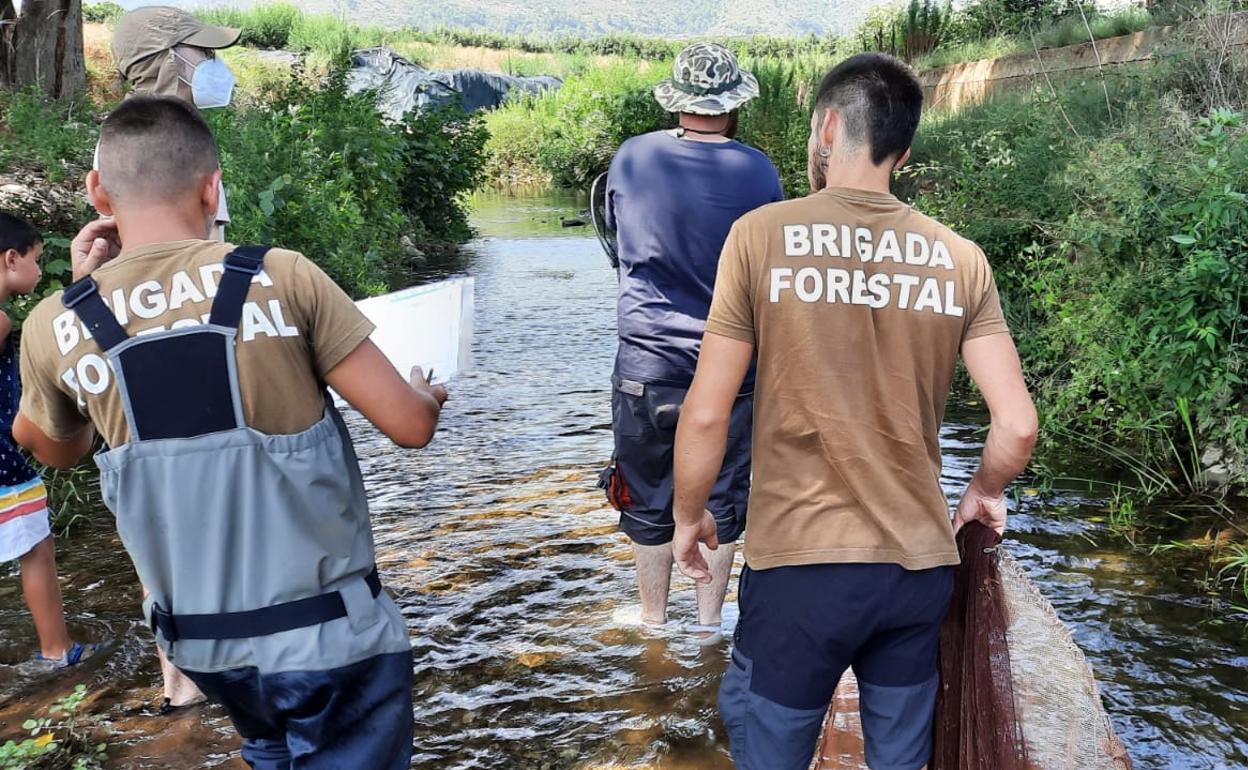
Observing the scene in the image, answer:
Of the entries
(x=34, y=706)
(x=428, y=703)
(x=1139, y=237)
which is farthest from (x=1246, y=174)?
(x=34, y=706)

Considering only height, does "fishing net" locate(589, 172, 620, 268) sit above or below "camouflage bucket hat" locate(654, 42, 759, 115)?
below

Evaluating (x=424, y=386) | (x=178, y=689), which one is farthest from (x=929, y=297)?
(x=178, y=689)

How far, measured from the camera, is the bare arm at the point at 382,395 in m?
2.12

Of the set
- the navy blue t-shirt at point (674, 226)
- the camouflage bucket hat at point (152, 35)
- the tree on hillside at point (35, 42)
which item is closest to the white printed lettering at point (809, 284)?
the navy blue t-shirt at point (674, 226)

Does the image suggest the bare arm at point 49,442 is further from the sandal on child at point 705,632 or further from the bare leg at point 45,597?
the sandal on child at point 705,632

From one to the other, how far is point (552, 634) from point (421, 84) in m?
23.4

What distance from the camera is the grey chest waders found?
6.46 feet

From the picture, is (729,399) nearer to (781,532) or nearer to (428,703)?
(781,532)

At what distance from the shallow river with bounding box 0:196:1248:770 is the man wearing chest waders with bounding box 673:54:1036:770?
51.4 inches

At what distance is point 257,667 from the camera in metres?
2.06

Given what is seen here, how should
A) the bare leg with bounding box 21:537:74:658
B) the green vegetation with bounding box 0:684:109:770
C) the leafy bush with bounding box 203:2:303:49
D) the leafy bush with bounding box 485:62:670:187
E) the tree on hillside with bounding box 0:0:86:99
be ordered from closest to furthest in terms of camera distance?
the green vegetation with bounding box 0:684:109:770
the bare leg with bounding box 21:537:74:658
the tree on hillside with bounding box 0:0:86:99
the leafy bush with bounding box 485:62:670:187
the leafy bush with bounding box 203:2:303:49

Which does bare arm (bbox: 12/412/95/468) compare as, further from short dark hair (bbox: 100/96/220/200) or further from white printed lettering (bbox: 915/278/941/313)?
white printed lettering (bbox: 915/278/941/313)

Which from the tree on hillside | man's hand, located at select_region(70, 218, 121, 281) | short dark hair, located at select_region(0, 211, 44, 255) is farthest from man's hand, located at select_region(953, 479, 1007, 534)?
the tree on hillside

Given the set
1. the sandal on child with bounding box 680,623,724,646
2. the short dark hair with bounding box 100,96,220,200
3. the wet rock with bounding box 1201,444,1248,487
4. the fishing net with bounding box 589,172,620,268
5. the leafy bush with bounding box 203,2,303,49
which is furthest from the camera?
the leafy bush with bounding box 203,2,303,49
